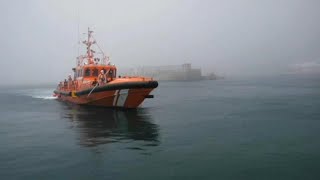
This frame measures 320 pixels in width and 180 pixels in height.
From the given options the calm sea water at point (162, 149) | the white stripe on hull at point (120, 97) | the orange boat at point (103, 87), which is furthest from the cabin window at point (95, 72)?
the calm sea water at point (162, 149)

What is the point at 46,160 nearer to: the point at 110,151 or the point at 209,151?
the point at 110,151

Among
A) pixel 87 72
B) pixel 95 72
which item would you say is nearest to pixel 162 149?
pixel 95 72

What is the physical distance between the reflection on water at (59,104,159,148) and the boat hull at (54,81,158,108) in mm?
886

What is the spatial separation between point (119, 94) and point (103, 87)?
5.73ft

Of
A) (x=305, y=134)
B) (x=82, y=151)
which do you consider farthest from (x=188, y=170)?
(x=305, y=134)

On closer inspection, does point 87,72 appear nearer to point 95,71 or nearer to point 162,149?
point 95,71

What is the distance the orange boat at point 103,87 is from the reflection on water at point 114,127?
3.89 ft

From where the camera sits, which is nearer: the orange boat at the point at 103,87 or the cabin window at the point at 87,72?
the orange boat at the point at 103,87

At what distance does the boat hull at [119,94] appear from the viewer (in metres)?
27.6

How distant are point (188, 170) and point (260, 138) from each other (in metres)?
7.22

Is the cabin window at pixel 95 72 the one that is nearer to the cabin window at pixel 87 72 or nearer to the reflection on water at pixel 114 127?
the cabin window at pixel 87 72

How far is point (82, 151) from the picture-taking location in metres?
15.0

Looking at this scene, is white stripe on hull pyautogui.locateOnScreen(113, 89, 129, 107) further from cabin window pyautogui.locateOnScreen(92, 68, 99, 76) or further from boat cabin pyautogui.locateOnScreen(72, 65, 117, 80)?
cabin window pyautogui.locateOnScreen(92, 68, 99, 76)

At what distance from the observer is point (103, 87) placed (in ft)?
97.2
